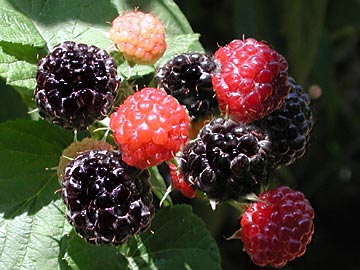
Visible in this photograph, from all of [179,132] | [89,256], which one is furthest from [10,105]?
[179,132]

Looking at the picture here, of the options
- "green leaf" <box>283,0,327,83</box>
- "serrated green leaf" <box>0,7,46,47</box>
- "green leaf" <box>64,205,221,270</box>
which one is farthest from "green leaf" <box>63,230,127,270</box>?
"green leaf" <box>283,0,327,83</box>

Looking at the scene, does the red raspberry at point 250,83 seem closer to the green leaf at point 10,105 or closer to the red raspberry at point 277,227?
the red raspberry at point 277,227

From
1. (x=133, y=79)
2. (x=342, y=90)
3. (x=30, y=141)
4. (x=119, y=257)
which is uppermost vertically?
(x=133, y=79)

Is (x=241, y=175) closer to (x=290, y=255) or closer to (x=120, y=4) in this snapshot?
(x=290, y=255)

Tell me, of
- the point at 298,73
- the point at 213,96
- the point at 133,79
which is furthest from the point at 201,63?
the point at 298,73

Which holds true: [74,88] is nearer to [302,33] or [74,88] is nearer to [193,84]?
[193,84]

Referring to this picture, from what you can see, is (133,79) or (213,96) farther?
(133,79)

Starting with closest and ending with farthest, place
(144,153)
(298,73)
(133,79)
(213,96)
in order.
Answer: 1. (144,153)
2. (213,96)
3. (133,79)
4. (298,73)

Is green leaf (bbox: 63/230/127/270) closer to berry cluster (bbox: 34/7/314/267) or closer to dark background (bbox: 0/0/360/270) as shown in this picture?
berry cluster (bbox: 34/7/314/267)
